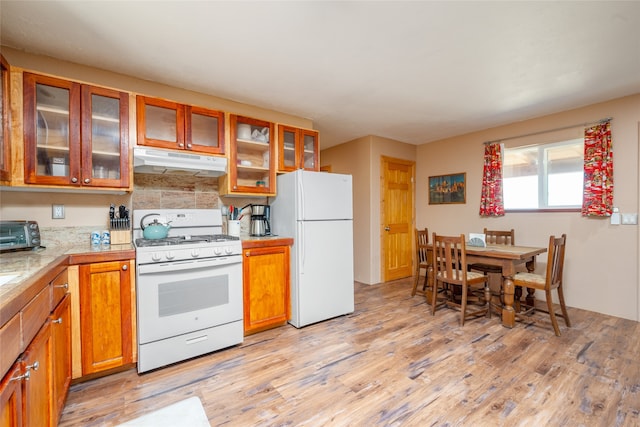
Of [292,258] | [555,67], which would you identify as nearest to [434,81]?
[555,67]

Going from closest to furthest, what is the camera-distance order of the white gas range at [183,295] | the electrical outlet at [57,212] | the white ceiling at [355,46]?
the white ceiling at [355,46], the white gas range at [183,295], the electrical outlet at [57,212]

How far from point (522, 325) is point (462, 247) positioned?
1054 millimetres

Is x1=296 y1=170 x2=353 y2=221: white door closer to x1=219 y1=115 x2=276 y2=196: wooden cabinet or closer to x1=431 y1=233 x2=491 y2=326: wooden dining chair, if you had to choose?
x1=219 y1=115 x2=276 y2=196: wooden cabinet

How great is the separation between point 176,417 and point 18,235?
1670 millimetres

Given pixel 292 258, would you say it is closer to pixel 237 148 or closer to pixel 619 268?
pixel 237 148

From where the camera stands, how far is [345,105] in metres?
3.35

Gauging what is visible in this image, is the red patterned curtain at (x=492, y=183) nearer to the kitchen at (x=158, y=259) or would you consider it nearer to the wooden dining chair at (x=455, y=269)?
the wooden dining chair at (x=455, y=269)

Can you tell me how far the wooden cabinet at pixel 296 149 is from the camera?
3.28m

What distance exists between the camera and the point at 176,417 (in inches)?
65.2

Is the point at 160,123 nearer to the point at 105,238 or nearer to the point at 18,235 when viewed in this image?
the point at 105,238

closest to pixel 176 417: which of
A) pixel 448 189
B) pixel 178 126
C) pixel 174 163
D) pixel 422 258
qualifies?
pixel 174 163

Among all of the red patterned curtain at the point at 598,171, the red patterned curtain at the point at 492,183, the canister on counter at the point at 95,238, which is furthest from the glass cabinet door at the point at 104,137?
the red patterned curtain at the point at 598,171

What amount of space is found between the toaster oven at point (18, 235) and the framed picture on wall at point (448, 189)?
5084 millimetres

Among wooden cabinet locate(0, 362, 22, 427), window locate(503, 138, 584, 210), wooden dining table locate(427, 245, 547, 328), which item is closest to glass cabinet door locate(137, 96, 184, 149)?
wooden cabinet locate(0, 362, 22, 427)
